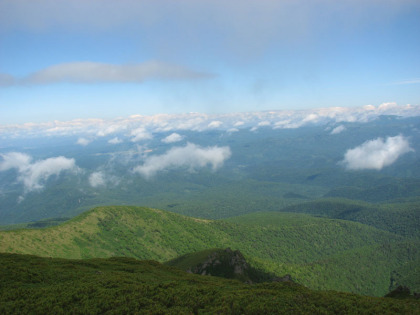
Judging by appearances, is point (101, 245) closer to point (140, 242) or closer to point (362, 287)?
point (140, 242)

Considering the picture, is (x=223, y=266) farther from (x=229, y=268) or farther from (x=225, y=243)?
(x=225, y=243)

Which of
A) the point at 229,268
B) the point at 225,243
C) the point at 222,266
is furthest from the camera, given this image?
the point at 225,243

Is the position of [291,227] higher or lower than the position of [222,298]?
lower

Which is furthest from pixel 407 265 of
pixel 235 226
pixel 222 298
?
pixel 222 298

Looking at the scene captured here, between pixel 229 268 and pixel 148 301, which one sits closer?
pixel 148 301

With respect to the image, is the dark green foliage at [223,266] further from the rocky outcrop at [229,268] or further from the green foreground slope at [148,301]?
the green foreground slope at [148,301]

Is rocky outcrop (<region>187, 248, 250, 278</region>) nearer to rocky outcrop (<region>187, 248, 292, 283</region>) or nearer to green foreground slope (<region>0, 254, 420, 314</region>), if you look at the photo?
rocky outcrop (<region>187, 248, 292, 283</region>)

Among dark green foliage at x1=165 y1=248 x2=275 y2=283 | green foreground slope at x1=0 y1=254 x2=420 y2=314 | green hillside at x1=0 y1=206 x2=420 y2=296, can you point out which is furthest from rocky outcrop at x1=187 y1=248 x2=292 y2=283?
green foreground slope at x1=0 y1=254 x2=420 y2=314

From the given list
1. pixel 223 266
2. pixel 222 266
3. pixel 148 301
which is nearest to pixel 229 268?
pixel 223 266
